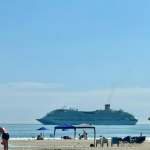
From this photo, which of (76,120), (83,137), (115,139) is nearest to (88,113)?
(76,120)

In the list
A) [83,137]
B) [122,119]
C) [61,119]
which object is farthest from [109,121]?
[83,137]

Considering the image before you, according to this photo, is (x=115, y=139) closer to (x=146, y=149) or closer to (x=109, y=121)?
(x=146, y=149)

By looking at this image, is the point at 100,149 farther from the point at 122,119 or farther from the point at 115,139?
the point at 122,119

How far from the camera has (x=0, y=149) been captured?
87.2 ft

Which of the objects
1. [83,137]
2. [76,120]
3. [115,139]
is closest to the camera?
[115,139]

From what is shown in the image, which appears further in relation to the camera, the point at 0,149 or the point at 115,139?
the point at 115,139

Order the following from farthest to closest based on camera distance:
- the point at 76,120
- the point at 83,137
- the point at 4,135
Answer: the point at 76,120
the point at 83,137
the point at 4,135

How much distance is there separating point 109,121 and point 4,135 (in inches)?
6988

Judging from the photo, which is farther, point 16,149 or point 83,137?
point 83,137

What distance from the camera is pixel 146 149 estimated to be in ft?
88.8

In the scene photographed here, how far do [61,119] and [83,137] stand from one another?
145165 millimetres

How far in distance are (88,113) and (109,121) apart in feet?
34.8

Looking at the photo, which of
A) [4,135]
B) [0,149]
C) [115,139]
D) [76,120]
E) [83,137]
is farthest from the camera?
[76,120]

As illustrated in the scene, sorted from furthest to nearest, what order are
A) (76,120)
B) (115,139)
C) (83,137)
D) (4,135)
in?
(76,120), (83,137), (115,139), (4,135)
